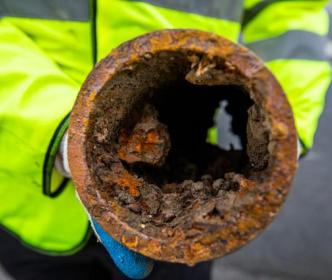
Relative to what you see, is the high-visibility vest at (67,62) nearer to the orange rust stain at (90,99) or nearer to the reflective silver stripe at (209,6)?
the reflective silver stripe at (209,6)

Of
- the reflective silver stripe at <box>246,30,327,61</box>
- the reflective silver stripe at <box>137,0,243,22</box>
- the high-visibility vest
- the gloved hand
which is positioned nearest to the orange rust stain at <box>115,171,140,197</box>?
the gloved hand

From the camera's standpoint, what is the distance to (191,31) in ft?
2.27

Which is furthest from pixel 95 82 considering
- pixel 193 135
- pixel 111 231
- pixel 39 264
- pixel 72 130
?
pixel 39 264

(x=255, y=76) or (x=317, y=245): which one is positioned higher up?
(x=255, y=76)

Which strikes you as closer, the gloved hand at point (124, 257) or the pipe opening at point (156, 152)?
the pipe opening at point (156, 152)

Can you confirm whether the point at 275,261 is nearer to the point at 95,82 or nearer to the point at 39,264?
the point at 39,264

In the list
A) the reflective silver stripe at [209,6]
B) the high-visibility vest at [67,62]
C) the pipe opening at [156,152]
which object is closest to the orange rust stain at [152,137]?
the pipe opening at [156,152]

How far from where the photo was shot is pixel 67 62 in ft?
4.74

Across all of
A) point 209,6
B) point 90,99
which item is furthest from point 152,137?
point 209,6

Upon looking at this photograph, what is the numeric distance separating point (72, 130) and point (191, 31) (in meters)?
0.25

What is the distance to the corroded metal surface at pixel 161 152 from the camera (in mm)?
660

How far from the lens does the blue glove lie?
3.07 feet

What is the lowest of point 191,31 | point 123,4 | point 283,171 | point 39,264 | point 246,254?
point 246,254

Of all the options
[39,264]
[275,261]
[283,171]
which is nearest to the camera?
[283,171]
